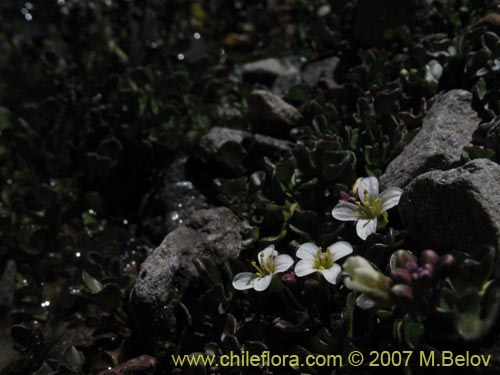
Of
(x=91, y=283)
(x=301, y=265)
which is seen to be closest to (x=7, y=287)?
(x=91, y=283)

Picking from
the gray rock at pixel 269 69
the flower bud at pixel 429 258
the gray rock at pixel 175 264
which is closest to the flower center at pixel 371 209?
the flower bud at pixel 429 258

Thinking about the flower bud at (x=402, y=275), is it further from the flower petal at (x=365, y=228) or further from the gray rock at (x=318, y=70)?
the gray rock at (x=318, y=70)

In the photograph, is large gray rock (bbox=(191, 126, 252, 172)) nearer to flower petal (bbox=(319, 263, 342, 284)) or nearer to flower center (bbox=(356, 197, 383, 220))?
flower center (bbox=(356, 197, 383, 220))

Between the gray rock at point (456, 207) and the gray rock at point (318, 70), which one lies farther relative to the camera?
the gray rock at point (318, 70)


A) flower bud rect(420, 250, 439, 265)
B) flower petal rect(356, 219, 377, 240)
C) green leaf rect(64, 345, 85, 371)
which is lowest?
green leaf rect(64, 345, 85, 371)

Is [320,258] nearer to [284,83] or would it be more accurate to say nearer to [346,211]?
[346,211]

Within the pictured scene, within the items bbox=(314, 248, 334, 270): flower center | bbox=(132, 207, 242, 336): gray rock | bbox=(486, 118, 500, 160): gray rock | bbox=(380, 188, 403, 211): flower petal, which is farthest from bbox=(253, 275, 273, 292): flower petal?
bbox=(486, 118, 500, 160): gray rock
